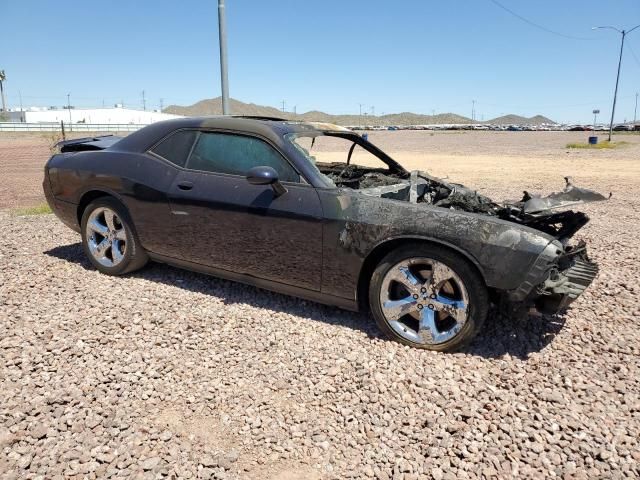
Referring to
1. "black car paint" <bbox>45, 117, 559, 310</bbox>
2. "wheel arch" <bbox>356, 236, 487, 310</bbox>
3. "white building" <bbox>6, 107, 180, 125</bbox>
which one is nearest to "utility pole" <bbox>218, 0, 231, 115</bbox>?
"black car paint" <bbox>45, 117, 559, 310</bbox>

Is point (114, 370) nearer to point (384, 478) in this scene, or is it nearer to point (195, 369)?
point (195, 369)

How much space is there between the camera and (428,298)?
132 inches

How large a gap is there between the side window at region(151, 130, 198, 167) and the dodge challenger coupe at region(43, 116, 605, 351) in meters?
0.01

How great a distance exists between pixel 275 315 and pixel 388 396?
134 centimetres

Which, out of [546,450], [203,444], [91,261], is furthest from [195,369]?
[91,261]

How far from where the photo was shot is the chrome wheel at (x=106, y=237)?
4.76 meters

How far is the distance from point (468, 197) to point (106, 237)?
3.47 metres

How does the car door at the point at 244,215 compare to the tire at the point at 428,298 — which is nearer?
the tire at the point at 428,298

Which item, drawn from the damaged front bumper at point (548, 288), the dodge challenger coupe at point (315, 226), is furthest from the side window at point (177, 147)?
the damaged front bumper at point (548, 288)

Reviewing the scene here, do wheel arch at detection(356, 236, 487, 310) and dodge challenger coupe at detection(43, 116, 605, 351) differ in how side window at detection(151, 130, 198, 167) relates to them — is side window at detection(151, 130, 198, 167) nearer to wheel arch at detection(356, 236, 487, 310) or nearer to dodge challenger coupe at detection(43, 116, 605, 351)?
dodge challenger coupe at detection(43, 116, 605, 351)

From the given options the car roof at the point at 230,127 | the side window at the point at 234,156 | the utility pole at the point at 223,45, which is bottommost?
the side window at the point at 234,156

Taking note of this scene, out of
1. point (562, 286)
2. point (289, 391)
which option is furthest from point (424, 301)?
point (289, 391)

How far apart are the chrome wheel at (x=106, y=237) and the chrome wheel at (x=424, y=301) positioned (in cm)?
270

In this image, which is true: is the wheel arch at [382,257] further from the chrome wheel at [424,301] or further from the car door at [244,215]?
the car door at [244,215]
